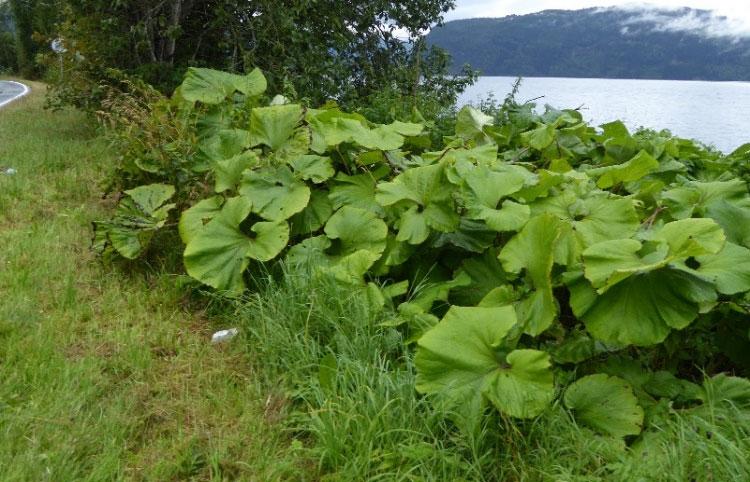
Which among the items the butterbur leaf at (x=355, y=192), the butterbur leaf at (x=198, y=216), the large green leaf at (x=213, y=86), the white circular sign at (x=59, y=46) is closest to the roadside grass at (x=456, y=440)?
the butterbur leaf at (x=355, y=192)

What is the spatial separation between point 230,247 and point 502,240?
141cm

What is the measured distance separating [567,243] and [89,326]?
2219 millimetres

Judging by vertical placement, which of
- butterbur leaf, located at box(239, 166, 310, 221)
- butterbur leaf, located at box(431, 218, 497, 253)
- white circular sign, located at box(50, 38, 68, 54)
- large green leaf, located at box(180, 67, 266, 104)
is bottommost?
white circular sign, located at box(50, 38, 68, 54)

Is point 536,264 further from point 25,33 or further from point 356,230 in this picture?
point 25,33

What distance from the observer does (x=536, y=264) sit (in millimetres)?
2266

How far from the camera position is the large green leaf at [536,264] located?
83.8 inches

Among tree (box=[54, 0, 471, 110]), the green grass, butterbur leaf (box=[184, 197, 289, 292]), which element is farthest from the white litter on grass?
tree (box=[54, 0, 471, 110])

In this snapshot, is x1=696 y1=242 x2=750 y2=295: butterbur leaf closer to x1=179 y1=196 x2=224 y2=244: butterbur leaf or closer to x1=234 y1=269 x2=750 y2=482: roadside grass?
x1=234 y1=269 x2=750 y2=482: roadside grass

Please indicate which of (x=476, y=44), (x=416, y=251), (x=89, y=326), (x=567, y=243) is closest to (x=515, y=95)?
(x=416, y=251)

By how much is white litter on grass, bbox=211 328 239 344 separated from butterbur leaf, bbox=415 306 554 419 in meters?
1.16

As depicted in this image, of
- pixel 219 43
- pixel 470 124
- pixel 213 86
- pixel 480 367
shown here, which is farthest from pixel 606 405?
pixel 219 43

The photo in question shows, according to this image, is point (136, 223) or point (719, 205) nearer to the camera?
point (719, 205)

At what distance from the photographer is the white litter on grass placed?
288 cm

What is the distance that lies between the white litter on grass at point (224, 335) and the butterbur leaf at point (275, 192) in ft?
2.12
